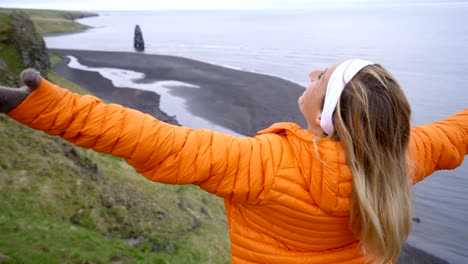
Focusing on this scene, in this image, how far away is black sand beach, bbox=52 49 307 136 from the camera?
28500mm

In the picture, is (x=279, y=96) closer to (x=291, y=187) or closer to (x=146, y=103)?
(x=146, y=103)

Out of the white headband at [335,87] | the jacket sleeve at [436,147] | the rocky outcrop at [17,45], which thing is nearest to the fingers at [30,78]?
the white headband at [335,87]

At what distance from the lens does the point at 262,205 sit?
2393mm

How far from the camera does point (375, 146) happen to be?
7.33 ft

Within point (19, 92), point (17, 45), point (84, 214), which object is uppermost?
point (19, 92)

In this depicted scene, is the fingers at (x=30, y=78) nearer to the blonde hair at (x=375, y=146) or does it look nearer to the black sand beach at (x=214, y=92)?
the blonde hair at (x=375, y=146)

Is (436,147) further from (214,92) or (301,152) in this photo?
(214,92)

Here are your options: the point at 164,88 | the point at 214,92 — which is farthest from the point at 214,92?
the point at 164,88

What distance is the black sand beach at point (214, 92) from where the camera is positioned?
28500 millimetres

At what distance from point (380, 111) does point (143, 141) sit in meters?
1.36

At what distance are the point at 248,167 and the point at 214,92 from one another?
3412cm

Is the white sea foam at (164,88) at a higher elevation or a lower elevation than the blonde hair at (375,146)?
lower

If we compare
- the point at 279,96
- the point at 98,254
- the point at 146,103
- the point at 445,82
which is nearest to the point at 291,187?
the point at 98,254

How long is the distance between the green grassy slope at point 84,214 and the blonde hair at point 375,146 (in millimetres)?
5402
